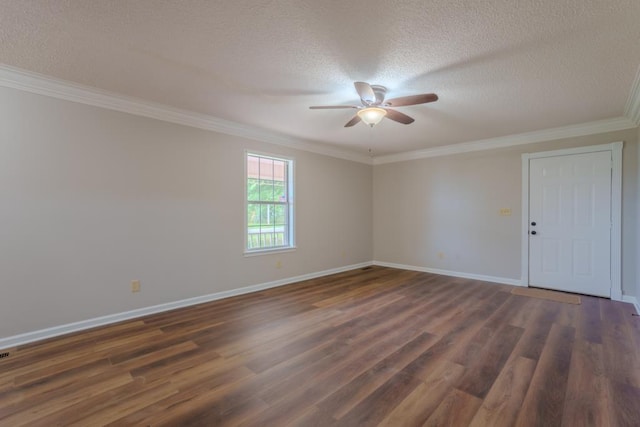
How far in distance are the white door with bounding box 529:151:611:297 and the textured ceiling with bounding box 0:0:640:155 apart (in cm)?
106

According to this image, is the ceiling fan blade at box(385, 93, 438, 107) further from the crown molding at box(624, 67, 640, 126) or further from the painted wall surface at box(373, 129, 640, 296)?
the painted wall surface at box(373, 129, 640, 296)

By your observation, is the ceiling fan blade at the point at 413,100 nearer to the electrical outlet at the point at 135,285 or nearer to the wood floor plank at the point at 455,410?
the wood floor plank at the point at 455,410

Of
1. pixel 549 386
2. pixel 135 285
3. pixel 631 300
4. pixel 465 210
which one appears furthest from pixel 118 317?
pixel 631 300

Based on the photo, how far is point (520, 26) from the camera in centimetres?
204

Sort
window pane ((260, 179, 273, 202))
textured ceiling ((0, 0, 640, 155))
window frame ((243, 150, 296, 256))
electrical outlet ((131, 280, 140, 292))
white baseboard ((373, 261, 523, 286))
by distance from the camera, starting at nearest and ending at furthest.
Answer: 1. textured ceiling ((0, 0, 640, 155))
2. electrical outlet ((131, 280, 140, 292))
3. window frame ((243, 150, 296, 256))
4. window pane ((260, 179, 273, 202))
5. white baseboard ((373, 261, 523, 286))

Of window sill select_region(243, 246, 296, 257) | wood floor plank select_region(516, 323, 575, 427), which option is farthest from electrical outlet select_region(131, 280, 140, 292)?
wood floor plank select_region(516, 323, 575, 427)

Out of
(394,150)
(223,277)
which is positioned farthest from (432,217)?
(223,277)

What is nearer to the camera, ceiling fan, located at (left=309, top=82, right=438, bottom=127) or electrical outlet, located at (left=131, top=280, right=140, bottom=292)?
ceiling fan, located at (left=309, top=82, right=438, bottom=127)

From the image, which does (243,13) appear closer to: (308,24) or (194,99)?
(308,24)

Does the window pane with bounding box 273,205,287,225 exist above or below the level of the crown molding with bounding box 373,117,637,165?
below

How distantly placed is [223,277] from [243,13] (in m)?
3.27

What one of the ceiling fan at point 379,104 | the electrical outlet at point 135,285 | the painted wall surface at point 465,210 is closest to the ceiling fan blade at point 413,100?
the ceiling fan at point 379,104

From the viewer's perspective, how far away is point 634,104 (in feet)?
10.8

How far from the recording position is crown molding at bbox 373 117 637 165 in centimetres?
406
